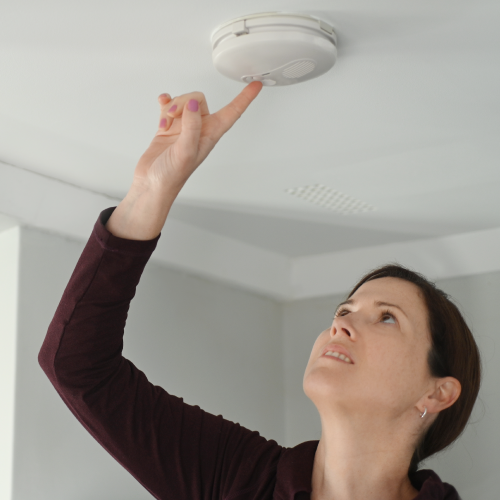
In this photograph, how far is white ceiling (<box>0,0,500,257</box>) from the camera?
4.79 ft

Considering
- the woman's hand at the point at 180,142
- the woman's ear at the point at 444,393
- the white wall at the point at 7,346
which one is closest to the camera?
the woman's hand at the point at 180,142

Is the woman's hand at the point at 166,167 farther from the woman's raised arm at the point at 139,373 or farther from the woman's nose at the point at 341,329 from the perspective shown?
the woman's nose at the point at 341,329

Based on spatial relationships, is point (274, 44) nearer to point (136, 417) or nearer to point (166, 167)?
point (166, 167)

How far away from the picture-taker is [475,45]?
1.56 m

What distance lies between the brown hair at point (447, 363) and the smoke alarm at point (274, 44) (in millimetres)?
542

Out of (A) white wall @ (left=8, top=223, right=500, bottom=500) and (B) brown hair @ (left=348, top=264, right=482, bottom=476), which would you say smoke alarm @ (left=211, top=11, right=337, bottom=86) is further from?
(A) white wall @ (left=8, top=223, right=500, bottom=500)

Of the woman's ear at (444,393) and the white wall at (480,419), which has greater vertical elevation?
the white wall at (480,419)

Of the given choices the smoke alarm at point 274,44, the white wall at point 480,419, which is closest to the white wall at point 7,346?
the smoke alarm at point 274,44

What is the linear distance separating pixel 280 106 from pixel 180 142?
0.77 m

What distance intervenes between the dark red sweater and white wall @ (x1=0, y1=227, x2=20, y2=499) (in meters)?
0.97

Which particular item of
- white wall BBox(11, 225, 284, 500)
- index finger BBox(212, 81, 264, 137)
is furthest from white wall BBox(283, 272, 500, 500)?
index finger BBox(212, 81, 264, 137)

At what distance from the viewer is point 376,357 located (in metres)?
1.31

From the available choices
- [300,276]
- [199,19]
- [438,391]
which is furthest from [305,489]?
[300,276]

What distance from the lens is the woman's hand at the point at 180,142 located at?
3.74ft
